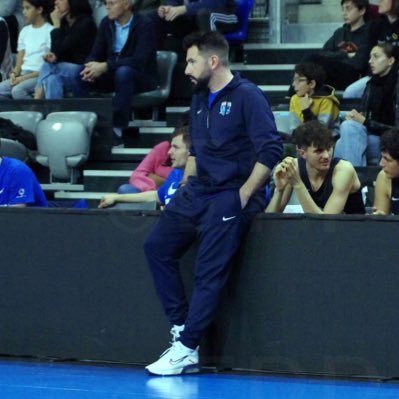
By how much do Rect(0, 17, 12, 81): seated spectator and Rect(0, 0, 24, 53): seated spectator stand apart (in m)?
0.55

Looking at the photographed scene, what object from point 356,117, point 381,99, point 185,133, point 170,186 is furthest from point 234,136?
point 381,99

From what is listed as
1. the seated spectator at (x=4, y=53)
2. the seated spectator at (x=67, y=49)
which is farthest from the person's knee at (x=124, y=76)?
the seated spectator at (x=4, y=53)

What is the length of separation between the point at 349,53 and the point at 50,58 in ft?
9.68

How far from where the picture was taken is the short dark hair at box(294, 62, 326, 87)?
32.2 feet

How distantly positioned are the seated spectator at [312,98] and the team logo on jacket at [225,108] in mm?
2915

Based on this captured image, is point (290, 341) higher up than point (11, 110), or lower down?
lower down

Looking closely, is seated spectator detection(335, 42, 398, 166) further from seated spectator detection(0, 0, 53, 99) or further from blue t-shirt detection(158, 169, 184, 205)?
seated spectator detection(0, 0, 53, 99)

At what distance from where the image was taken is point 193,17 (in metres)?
11.3

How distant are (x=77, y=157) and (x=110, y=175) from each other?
1.27ft

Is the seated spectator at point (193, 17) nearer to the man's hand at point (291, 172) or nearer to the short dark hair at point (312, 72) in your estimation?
the short dark hair at point (312, 72)

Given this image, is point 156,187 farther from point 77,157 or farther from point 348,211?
point 348,211

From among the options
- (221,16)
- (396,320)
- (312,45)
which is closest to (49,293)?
(396,320)

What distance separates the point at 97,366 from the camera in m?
7.34

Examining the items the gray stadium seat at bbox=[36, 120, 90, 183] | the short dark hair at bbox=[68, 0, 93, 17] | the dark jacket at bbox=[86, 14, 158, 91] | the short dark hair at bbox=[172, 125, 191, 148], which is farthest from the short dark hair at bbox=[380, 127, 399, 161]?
the short dark hair at bbox=[68, 0, 93, 17]
